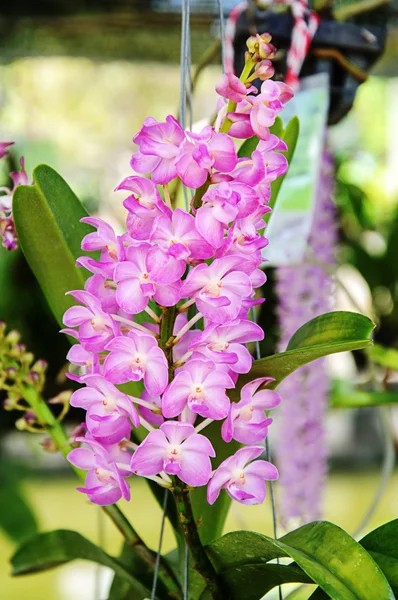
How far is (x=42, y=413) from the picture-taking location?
1.85 feet

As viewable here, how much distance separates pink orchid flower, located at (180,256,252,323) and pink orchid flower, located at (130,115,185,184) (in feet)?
0.18

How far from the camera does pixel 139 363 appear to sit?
41 cm

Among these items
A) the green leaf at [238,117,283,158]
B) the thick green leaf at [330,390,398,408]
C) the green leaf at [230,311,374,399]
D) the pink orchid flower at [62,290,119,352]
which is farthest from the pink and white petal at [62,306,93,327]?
the thick green leaf at [330,390,398,408]

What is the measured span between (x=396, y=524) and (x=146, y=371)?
0.18 metres

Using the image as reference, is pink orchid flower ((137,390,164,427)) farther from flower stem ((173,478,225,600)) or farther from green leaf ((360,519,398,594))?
green leaf ((360,519,398,594))

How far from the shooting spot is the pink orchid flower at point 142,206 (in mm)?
411

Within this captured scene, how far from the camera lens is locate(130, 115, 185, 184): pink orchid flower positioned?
401 mm

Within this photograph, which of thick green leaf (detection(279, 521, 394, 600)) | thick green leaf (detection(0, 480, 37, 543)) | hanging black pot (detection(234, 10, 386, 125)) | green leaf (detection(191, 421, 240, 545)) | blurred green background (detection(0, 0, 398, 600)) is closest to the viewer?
thick green leaf (detection(279, 521, 394, 600))

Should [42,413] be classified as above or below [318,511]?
above

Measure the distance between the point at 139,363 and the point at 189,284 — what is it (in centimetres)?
5

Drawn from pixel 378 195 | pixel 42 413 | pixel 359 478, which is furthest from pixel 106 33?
pixel 359 478

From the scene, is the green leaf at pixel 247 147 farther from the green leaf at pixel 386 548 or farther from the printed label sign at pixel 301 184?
the green leaf at pixel 386 548

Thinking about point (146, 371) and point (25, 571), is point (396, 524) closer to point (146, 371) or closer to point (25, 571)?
point (146, 371)

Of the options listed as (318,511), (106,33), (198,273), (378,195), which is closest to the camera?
(198,273)
